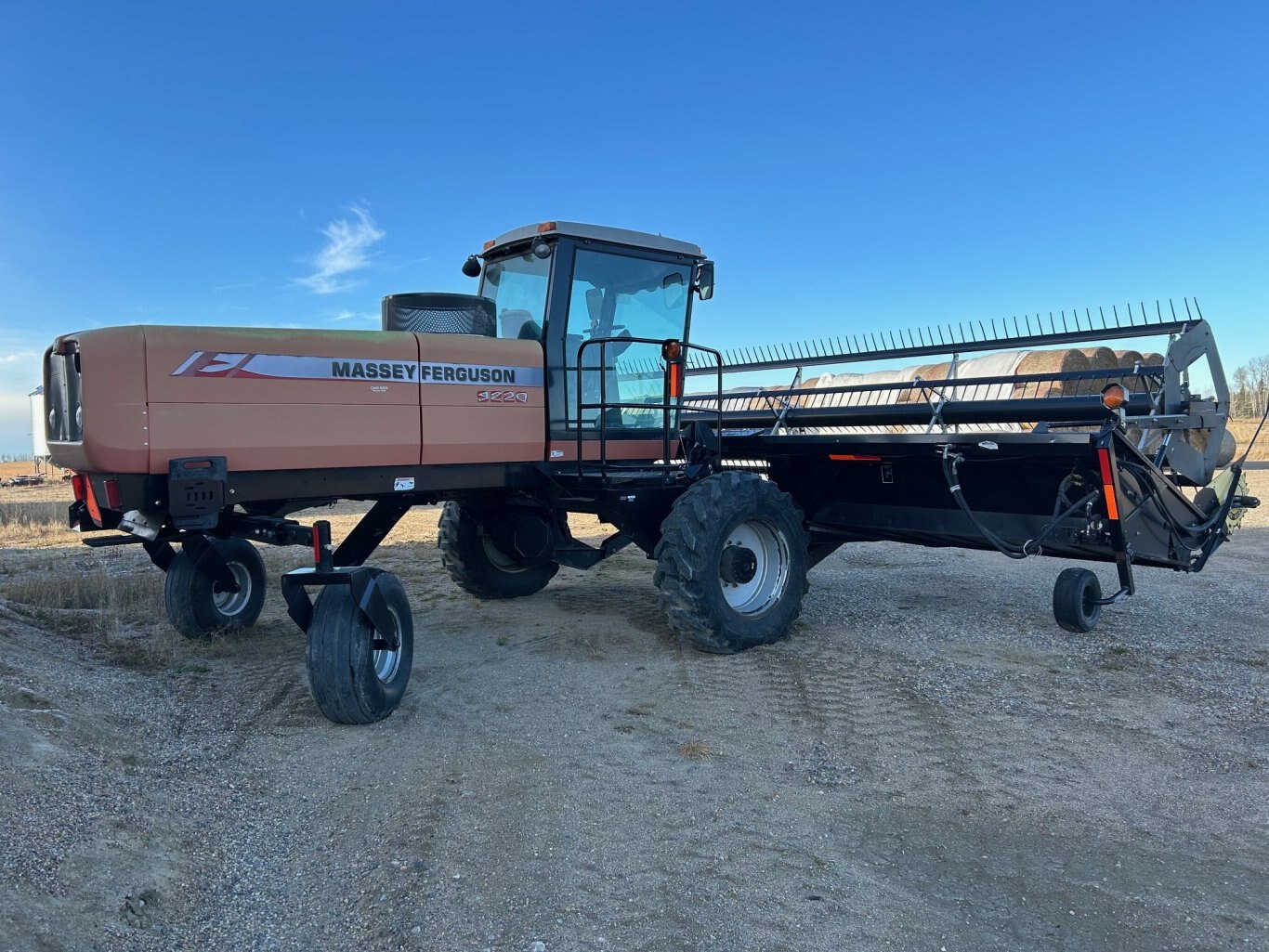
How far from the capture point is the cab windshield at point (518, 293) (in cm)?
621

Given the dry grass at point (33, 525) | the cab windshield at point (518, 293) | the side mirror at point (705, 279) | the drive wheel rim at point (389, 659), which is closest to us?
the drive wheel rim at point (389, 659)

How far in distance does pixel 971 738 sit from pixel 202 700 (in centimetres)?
409

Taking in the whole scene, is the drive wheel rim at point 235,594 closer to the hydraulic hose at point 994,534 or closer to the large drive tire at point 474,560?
the large drive tire at point 474,560

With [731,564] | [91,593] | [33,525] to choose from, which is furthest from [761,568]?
[33,525]

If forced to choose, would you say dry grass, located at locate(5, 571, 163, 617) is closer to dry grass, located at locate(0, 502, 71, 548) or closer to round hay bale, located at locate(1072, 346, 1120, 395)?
dry grass, located at locate(0, 502, 71, 548)

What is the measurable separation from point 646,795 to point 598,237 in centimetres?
389

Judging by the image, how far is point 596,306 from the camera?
6359 millimetres

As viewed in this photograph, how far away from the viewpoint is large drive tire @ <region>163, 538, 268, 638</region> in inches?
245

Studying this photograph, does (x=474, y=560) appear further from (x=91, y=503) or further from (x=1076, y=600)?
(x=1076, y=600)

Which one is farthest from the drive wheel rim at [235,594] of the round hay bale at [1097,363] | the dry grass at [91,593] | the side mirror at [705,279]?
the round hay bale at [1097,363]

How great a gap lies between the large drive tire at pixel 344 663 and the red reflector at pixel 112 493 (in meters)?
1.06

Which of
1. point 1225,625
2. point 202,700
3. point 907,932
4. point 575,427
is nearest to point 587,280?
point 575,427

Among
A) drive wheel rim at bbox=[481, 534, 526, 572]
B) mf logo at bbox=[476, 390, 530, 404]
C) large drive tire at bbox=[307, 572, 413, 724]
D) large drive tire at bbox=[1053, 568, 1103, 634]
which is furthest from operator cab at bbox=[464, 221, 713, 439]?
large drive tire at bbox=[1053, 568, 1103, 634]

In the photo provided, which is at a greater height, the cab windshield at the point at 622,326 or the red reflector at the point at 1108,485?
the cab windshield at the point at 622,326
